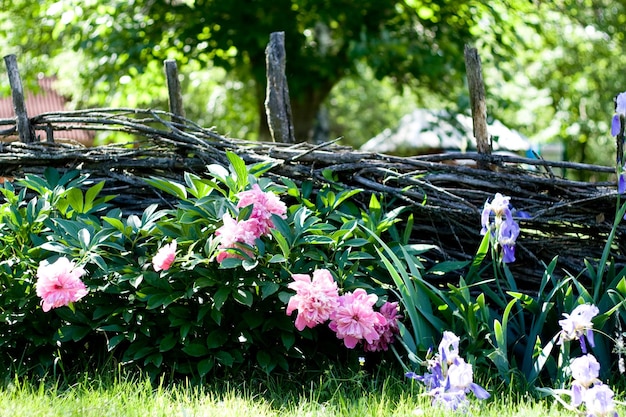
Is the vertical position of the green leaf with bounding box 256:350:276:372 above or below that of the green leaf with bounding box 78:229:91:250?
below

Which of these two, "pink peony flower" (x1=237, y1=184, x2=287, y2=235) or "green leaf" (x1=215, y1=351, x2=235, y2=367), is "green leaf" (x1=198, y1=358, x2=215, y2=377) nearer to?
"green leaf" (x1=215, y1=351, x2=235, y2=367)

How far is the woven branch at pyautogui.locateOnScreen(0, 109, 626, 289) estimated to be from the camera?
10.7ft

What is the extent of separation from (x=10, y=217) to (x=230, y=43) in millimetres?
5842

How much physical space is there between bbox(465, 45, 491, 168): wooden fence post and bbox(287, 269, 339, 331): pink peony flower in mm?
1174

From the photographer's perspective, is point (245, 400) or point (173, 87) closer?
point (245, 400)

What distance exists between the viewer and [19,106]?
12.4ft

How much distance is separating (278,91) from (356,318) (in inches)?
66.1

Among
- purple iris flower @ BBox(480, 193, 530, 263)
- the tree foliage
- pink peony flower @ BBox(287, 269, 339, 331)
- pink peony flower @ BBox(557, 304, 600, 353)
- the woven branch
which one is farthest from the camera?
the tree foliage

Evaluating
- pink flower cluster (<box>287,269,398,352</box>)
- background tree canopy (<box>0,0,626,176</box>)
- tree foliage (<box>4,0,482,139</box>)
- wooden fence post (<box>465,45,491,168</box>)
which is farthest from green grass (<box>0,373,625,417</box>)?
tree foliage (<box>4,0,482,139</box>)

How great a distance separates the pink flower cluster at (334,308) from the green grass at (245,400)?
161 mm

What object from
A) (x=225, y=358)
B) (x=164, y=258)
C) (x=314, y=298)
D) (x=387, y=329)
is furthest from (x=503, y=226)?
(x=164, y=258)

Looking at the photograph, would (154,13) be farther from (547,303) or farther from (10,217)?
(547,303)

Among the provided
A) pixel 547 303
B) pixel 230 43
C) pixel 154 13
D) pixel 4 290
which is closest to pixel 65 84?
pixel 154 13

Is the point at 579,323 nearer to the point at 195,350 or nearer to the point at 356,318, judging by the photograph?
the point at 356,318
